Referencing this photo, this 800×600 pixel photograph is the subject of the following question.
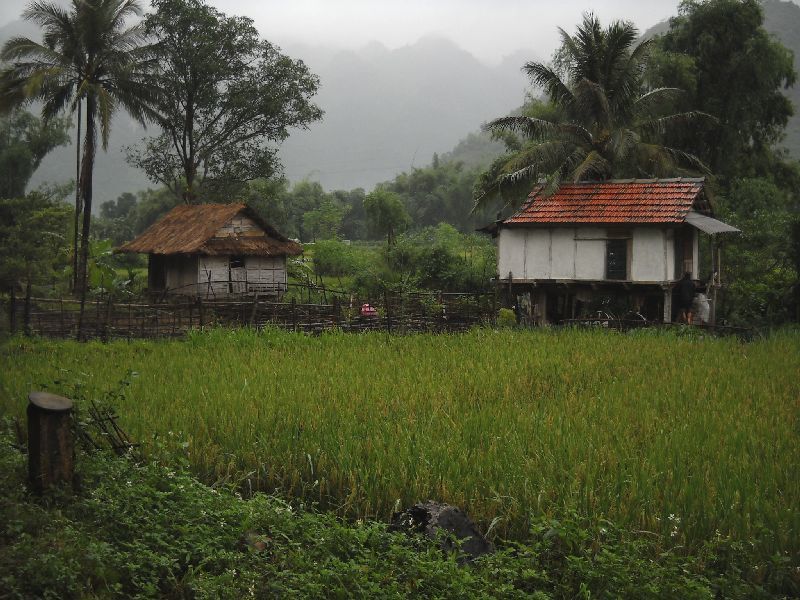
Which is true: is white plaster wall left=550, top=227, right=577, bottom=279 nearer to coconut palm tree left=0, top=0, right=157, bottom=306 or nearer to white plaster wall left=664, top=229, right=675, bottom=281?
white plaster wall left=664, top=229, right=675, bottom=281

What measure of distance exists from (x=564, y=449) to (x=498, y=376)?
3978 millimetres

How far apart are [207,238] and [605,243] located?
12.6 metres

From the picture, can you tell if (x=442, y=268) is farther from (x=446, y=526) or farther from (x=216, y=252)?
(x=446, y=526)

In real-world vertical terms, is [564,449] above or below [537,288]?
below

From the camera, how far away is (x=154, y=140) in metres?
35.1

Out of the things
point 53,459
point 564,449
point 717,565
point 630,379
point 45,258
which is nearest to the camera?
point 717,565

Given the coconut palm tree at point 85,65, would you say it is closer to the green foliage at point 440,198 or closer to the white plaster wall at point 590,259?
the white plaster wall at point 590,259

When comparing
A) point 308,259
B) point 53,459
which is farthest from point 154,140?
point 53,459

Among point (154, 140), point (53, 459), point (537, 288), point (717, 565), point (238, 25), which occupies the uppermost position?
point (238, 25)

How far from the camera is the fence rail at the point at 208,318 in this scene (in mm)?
16969

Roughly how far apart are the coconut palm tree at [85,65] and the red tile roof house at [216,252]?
295 centimetres

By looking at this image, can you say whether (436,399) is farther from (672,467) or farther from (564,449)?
(672,467)

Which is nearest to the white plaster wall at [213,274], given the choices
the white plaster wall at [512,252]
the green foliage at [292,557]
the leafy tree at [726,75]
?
the white plaster wall at [512,252]

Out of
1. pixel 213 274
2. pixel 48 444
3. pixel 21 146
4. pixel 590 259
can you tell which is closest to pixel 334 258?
pixel 213 274
